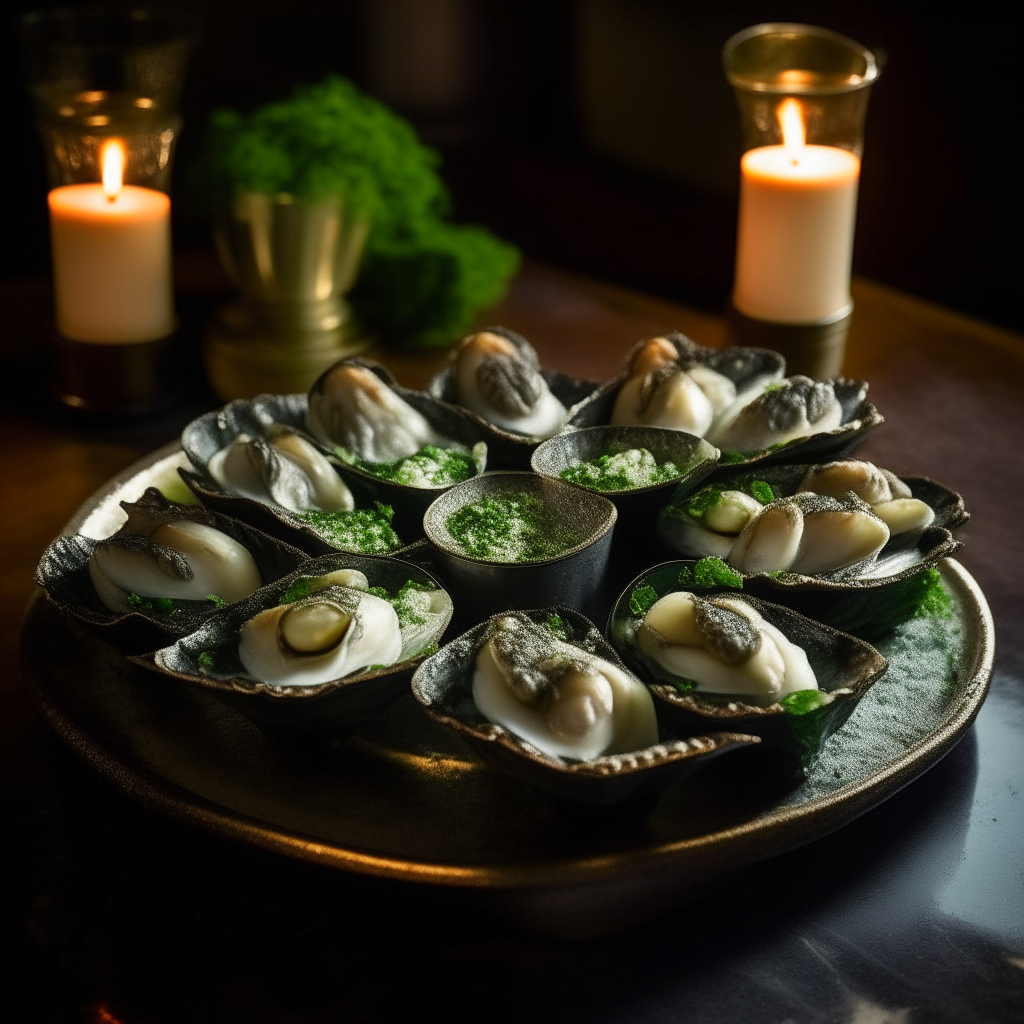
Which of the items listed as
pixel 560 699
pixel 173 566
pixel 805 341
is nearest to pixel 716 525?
pixel 560 699

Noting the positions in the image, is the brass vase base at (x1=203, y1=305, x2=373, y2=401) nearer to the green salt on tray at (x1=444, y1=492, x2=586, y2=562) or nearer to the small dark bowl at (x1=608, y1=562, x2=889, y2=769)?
the green salt on tray at (x1=444, y1=492, x2=586, y2=562)

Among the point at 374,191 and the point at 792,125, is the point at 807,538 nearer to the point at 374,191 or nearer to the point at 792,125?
the point at 792,125

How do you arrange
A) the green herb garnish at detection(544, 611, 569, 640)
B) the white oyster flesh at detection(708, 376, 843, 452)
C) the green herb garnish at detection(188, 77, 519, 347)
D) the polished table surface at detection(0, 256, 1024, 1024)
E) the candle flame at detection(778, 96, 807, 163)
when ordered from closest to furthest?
the polished table surface at detection(0, 256, 1024, 1024) < the green herb garnish at detection(544, 611, 569, 640) < the white oyster flesh at detection(708, 376, 843, 452) < the candle flame at detection(778, 96, 807, 163) < the green herb garnish at detection(188, 77, 519, 347)

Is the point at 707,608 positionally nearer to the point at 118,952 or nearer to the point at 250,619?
the point at 250,619

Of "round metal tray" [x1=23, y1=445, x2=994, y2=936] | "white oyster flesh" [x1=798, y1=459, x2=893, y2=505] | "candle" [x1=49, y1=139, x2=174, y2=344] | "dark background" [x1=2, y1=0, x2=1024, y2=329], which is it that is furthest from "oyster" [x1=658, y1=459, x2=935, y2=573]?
"dark background" [x1=2, y1=0, x2=1024, y2=329]

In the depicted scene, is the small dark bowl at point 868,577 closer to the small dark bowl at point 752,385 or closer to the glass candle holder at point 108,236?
the small dark bowl at point 752,385

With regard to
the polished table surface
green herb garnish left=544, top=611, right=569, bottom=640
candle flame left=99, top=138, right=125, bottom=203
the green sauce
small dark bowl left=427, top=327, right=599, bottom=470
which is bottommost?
the polished table surface
